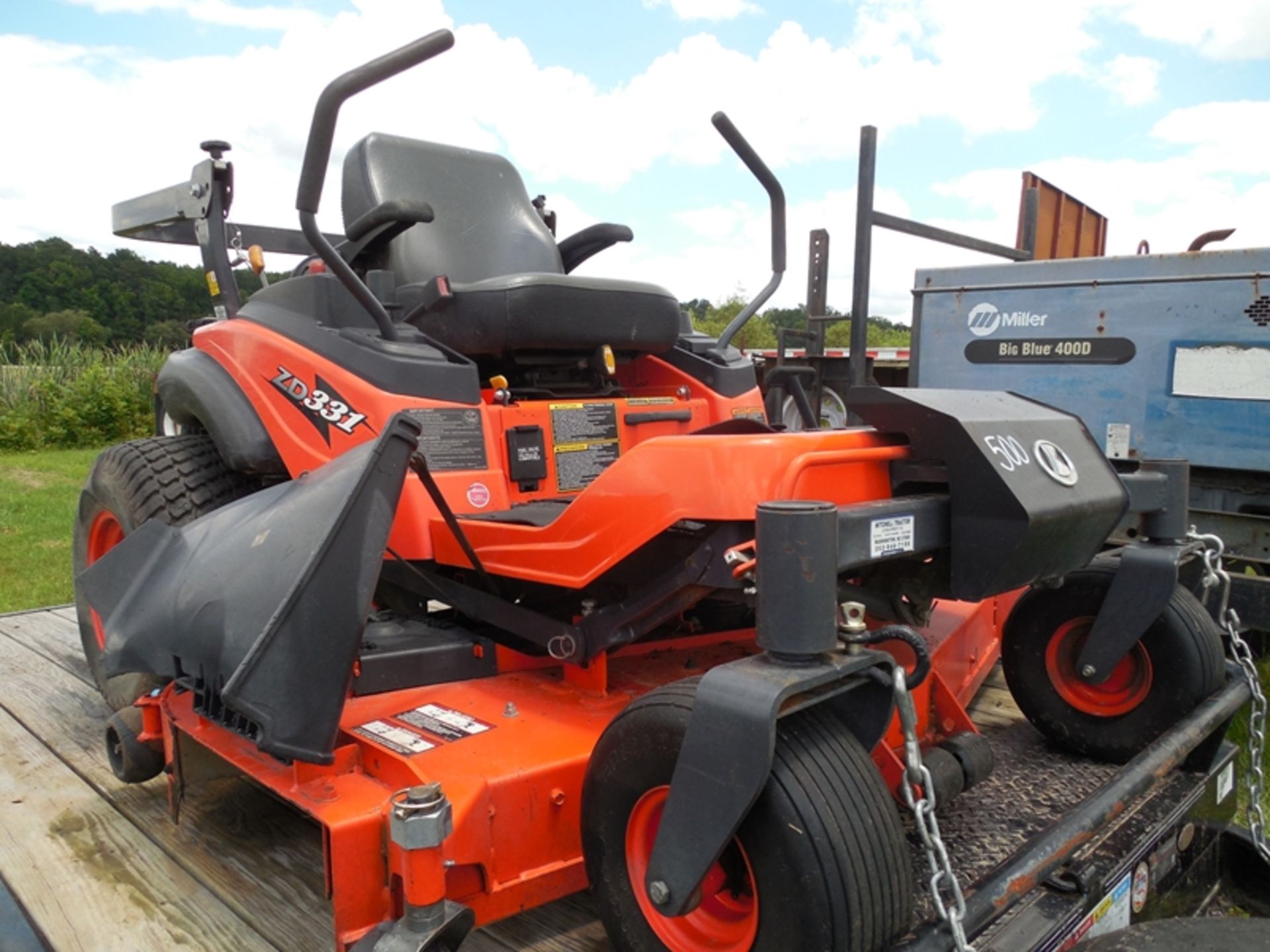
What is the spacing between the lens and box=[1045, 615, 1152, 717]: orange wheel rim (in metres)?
2.39

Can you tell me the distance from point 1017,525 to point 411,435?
1045 mm

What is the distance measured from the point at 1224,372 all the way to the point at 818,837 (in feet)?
12.2

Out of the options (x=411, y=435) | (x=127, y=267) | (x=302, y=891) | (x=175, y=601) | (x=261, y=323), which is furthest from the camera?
(x=127, y=267)

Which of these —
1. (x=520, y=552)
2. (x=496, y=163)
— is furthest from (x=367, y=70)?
(x=496, y=163)

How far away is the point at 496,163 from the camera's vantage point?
3676 millimetres

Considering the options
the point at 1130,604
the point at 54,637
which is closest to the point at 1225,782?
the point at 1130,604

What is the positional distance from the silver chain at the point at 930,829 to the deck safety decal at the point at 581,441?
5.34ft

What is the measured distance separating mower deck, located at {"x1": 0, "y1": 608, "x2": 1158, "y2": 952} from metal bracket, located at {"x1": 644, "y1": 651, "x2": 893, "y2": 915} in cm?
48

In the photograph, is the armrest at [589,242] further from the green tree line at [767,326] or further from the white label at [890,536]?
the green tree line at [767,326]

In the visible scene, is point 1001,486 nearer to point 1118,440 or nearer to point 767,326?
point 1118,440

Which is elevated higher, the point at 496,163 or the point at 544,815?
the point at 496,163

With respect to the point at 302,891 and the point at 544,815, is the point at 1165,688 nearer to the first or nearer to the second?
the point at 544,815

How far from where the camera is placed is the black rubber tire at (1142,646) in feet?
7.49

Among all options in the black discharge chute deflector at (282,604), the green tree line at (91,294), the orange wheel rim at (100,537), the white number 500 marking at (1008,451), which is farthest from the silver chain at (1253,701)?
the green tree line at (91,294)
